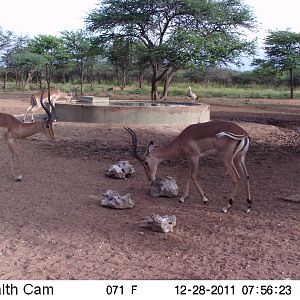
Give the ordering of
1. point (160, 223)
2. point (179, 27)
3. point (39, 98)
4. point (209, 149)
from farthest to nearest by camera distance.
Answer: point (179, 27) < point (39, 98) < point (209, 149) < point (160, 223)

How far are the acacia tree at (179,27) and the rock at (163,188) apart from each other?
1721 cm

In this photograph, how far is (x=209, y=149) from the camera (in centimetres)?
623

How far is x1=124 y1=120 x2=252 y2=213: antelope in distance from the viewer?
→ 6.01 metres

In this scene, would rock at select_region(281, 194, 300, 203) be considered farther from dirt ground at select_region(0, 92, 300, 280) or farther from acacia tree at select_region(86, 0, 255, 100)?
acacia tree at select_region(86, 0, 255, 100)

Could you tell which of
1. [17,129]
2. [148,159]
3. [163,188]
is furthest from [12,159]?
[163,188]

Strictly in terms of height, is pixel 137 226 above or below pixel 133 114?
below

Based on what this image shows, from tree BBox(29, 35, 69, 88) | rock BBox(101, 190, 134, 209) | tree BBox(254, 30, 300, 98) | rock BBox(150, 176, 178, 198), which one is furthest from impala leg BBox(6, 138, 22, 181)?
tree BBox(29, 35, 69, 88)

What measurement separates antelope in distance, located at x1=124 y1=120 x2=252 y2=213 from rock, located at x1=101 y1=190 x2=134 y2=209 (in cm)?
73

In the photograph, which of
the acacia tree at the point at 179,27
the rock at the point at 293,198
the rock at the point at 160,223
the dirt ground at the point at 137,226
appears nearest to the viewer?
the dirt ground at the point at 137,226

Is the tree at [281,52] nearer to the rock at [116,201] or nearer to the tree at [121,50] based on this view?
the tree at [121,50]

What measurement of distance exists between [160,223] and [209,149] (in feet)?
5.31

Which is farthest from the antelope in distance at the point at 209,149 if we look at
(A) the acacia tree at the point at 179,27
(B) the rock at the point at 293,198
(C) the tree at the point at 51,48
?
(C) the tree at the point at 51,48

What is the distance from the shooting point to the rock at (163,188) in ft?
20.9

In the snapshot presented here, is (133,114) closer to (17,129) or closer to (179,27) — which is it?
(17,129)
